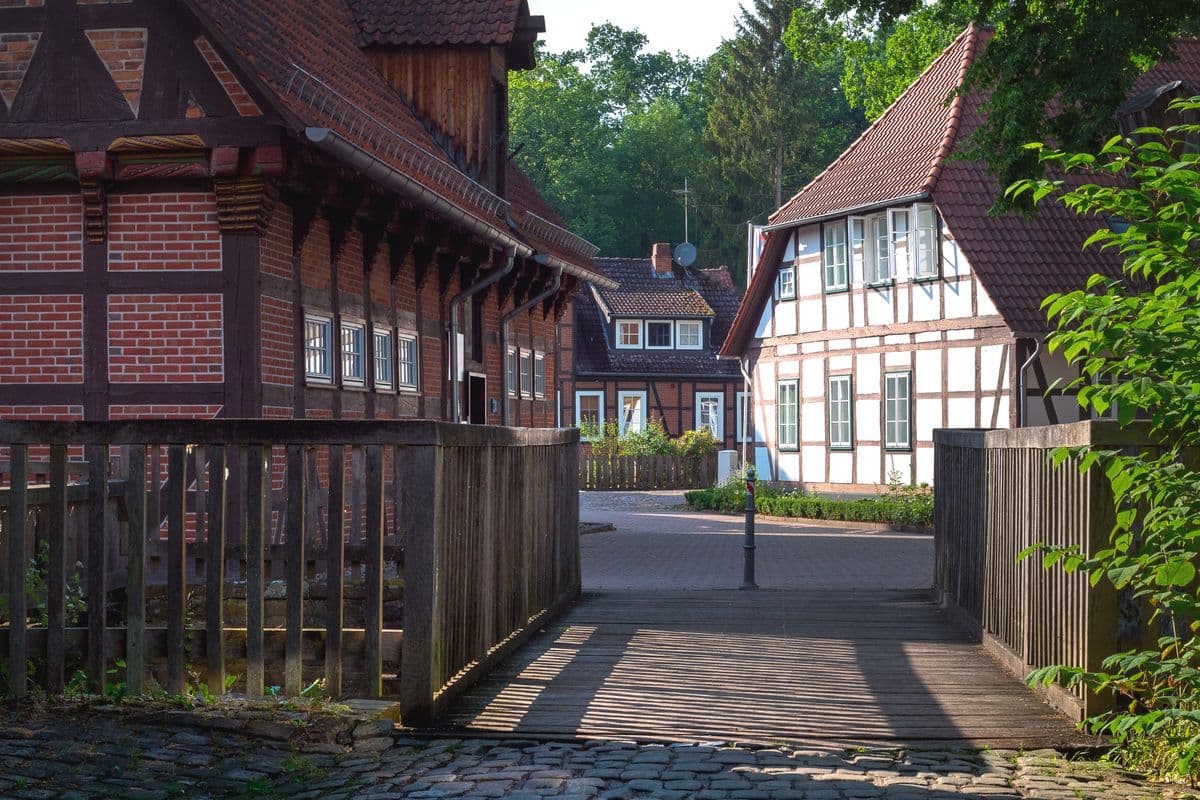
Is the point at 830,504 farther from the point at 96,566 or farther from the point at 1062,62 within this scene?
the point at 96,566

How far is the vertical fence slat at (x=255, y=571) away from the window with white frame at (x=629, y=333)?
4944 cm

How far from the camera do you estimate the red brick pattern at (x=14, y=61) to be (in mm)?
14406

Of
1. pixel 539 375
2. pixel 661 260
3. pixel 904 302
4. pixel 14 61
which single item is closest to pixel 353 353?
pixel 14 61

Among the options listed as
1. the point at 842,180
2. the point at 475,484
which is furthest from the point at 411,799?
the point at 842,180

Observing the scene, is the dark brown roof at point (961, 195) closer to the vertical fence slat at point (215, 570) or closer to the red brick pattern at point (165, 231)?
the red brick pattern at point (165, 231)

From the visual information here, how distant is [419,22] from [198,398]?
9.20 meters

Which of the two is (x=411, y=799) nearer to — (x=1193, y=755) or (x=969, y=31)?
(x=1193, y=755)

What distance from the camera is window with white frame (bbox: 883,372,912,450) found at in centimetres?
3061

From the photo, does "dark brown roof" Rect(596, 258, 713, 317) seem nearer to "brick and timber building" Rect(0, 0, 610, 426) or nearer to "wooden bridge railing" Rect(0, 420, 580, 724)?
"brick and timber building" Rect(0, 0, 610, 426)

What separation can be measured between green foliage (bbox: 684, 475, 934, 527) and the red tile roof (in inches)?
380

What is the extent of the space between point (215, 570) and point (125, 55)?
8684 mm

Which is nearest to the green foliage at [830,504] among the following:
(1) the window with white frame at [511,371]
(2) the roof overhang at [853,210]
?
(2) the roof overhang at [853,210]

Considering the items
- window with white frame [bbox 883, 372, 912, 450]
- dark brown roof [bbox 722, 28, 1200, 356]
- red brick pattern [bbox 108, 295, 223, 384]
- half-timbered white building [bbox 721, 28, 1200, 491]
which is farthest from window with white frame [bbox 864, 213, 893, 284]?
red brick pattern [bbox 108, 295, 223, 384]

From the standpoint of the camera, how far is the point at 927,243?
96.7 feet
